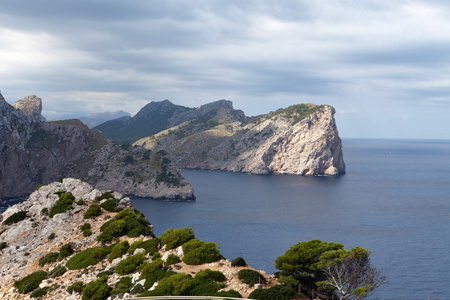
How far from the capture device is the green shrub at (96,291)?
35500 millimetres

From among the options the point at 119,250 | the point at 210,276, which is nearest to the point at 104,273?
the point at 119,250

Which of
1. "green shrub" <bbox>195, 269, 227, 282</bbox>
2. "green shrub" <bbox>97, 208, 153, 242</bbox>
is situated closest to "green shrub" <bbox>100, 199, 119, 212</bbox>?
"green shrub" <bbox>97, 208, 153, 242</bbox>

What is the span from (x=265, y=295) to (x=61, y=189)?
1955 inches

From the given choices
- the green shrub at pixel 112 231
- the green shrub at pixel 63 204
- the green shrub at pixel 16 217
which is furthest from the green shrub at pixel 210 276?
the green shrub at pixel 16 217

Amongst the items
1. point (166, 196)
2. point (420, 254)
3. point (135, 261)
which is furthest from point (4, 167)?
point (420, 254)

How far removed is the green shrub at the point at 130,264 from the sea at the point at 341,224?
49.3 m

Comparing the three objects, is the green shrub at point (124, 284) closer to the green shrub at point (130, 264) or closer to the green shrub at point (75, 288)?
the green shrub at point (130, 264)

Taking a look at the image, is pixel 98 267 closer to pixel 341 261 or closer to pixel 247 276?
pixel 247 276

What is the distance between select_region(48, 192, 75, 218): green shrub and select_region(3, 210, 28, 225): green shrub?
4.93m

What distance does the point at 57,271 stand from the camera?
43.1m

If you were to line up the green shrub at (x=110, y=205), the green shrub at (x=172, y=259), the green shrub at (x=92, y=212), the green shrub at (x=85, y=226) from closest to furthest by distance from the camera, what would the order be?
the green shrub at (x=172, y=259) < the green shrub at (x=85, y=226) < the green shrub at (x=92, y=212) < the green shrub at (x=110, y=205)

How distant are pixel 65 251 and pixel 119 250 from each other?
9446 mm

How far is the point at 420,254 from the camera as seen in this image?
9425cm

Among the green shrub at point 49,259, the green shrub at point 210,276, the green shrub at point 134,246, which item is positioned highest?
the green shrub at point 210,276
